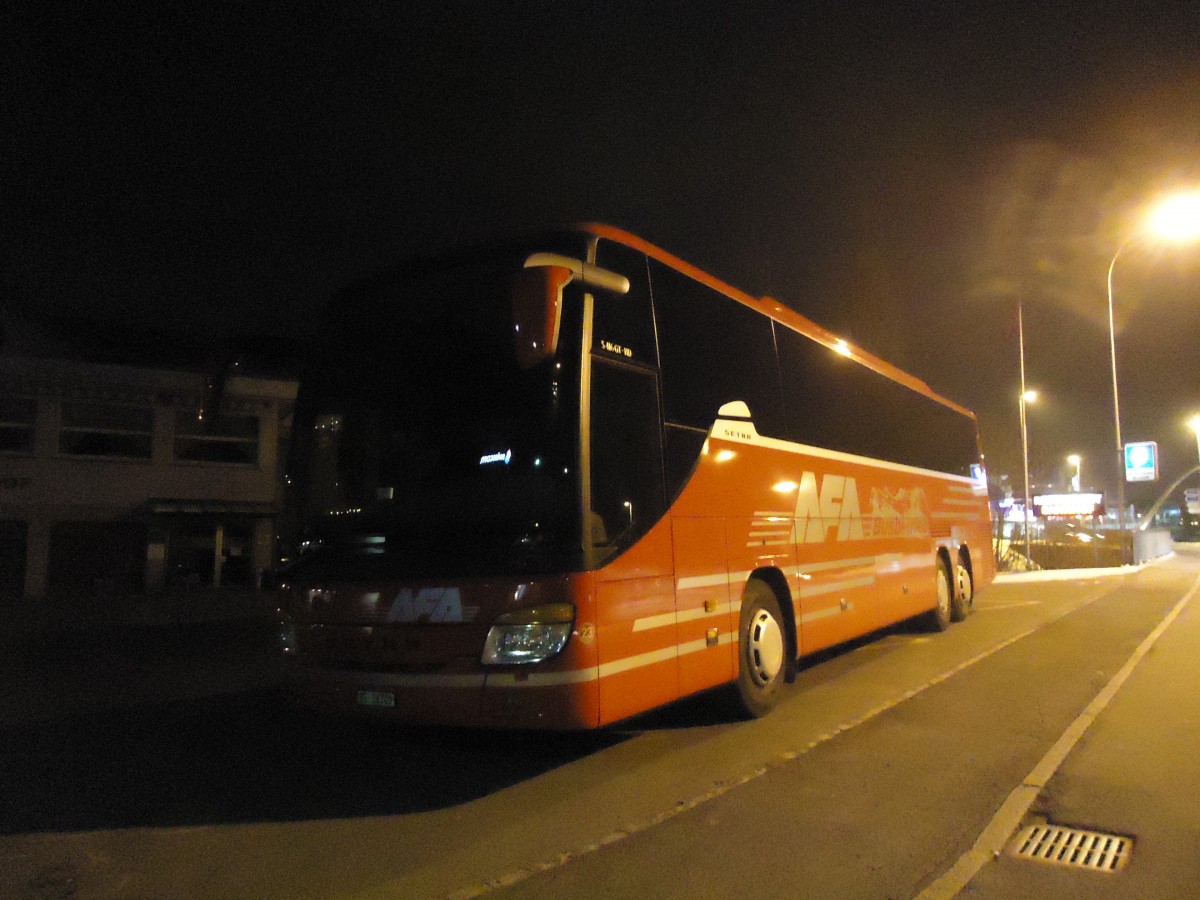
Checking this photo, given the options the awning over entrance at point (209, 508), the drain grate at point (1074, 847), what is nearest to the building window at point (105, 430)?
the awning over entrance at point (209, 508)

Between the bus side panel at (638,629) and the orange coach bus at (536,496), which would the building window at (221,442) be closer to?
the orange coach bus at (536,496)

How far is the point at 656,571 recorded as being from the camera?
566cm

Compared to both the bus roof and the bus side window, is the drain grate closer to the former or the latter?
the bus side window

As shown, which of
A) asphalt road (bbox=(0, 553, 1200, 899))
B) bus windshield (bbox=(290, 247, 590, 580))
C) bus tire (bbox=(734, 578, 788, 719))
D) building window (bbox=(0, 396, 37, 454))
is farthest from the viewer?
building window (bbox=(0, 396, 37, 454))

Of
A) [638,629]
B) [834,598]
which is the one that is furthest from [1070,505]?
[638,629]

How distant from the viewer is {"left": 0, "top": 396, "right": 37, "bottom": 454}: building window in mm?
22062

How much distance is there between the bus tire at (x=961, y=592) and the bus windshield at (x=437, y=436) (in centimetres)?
1024

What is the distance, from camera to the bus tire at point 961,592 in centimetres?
1344

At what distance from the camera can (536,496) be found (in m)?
5.09

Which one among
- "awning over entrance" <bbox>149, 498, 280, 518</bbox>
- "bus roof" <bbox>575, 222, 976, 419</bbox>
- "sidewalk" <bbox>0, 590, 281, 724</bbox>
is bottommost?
"sidewalk" <bbox>0, 590, 281, 724</bbox>

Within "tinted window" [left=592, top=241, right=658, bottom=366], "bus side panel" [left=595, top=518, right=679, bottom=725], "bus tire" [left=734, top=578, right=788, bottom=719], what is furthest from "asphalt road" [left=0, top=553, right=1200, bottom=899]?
"tinted window" [left=592, top=241, right=658, bottom=366]

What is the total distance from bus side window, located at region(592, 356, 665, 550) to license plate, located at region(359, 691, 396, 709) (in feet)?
5.21

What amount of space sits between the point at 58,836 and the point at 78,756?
202cm

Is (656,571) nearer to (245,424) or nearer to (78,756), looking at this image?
(78,756)
